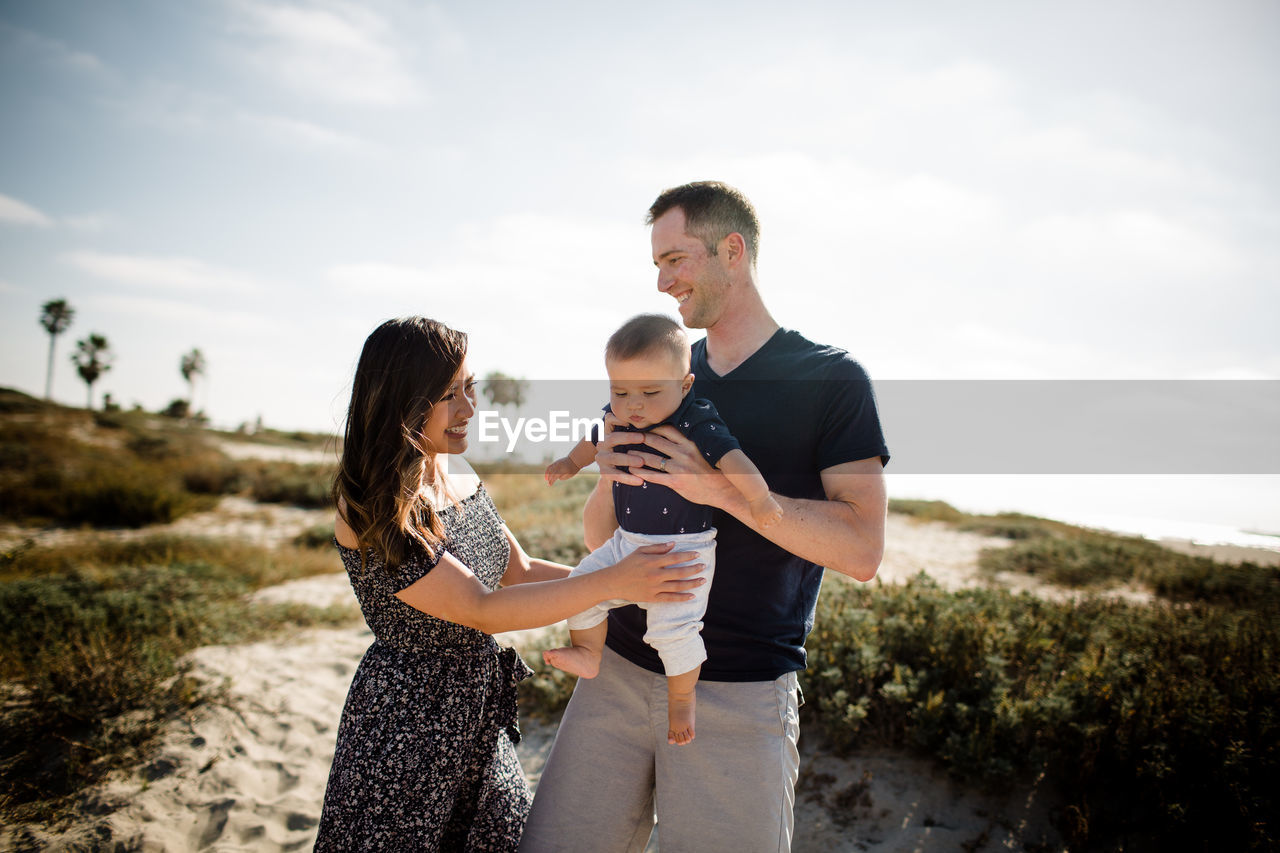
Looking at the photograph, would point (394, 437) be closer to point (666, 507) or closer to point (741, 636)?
point (666, 507)

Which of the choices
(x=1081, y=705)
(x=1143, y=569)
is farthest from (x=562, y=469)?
(x=1143, y=569)

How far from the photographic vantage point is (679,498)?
96.0 inches

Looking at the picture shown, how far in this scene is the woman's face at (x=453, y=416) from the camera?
2.54m

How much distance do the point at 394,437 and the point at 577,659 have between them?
3.97 ft

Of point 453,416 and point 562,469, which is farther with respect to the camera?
point 562,469

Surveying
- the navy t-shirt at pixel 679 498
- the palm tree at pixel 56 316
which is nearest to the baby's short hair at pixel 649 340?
the navy t-shirt at pixel 679 498

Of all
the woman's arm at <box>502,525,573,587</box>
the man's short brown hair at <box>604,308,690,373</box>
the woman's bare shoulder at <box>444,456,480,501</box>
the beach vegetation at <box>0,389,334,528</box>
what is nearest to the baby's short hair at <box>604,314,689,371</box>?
the man's short brown hair at <box>604,308,690,373</box>

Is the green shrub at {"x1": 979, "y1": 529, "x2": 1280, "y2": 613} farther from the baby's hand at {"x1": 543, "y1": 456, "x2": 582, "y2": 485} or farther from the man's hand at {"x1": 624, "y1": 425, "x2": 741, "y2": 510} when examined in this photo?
the baby's hand at {"x1": 543, "y1": 456, "x2": 582, "y2": 485}

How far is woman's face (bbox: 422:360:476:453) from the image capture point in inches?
100

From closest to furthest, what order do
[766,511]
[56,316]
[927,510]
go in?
[766,511] < [927,510] < [56,316]

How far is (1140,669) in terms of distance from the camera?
4.84 m

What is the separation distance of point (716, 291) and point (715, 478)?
101 centimetres

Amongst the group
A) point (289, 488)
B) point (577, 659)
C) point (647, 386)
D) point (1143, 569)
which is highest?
point (647, 386)

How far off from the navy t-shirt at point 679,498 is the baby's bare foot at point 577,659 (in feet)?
1.91
